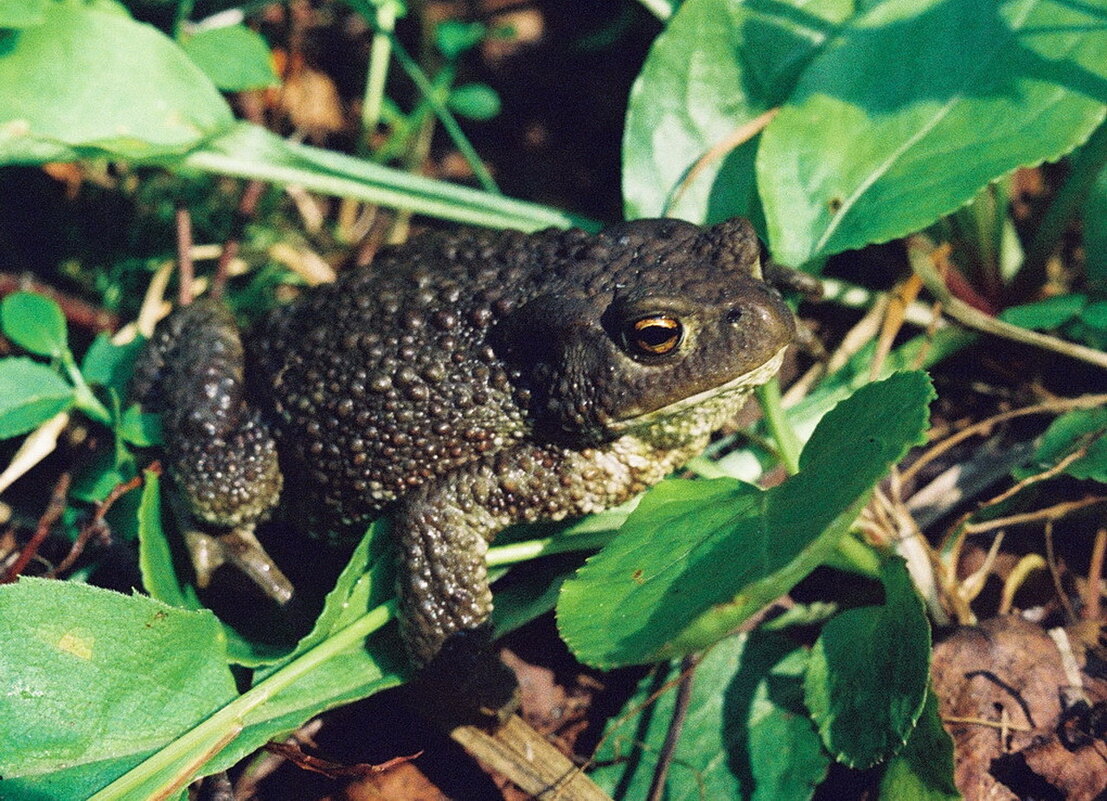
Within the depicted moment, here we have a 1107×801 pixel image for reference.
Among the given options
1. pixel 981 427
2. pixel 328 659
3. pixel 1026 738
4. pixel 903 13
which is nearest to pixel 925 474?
pixel 981 427

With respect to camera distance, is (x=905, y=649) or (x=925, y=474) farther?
(x=925, y=474)

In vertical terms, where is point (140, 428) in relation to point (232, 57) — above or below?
below

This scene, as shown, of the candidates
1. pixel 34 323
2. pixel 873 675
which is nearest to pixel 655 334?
pixel 873 675

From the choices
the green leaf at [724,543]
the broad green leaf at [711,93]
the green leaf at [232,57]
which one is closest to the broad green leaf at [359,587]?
the green leaf at [724,543]

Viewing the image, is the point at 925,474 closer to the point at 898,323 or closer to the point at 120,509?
the point at 898,323

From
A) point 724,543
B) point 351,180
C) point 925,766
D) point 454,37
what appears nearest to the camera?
point 724,543

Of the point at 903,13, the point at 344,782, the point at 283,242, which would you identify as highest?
the point at 903,13

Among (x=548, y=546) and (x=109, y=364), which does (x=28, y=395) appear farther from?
(x=548, y=546)

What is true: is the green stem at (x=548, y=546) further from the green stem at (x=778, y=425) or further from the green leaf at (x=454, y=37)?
the green leaf at (x=454, y=37)
